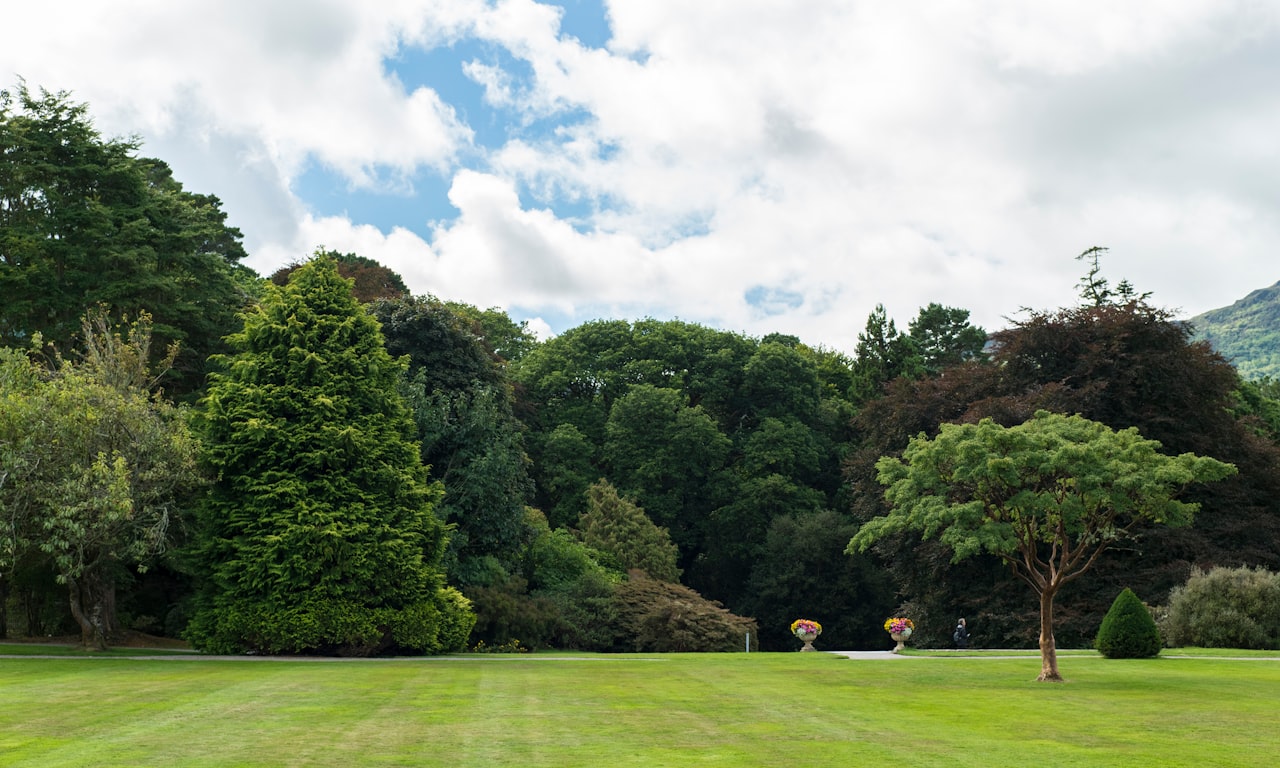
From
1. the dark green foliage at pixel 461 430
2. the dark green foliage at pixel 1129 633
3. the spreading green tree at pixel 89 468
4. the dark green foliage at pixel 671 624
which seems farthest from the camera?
the dark green foliage at pixel 671 624

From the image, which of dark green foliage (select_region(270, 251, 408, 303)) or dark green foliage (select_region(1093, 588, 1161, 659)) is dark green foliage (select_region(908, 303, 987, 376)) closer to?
dark green foliage (select_region(270, 251, 408, 303))

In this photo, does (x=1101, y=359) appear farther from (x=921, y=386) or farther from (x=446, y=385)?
(x=446, y=385)

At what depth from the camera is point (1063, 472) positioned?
2319 cm

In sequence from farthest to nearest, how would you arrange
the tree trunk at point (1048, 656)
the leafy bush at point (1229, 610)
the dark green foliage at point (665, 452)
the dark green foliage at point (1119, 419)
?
the dark green foliage at point (665, 452)
the dark green foliage at point (1119, 419)
the leafy bush at point (1229, 610)
the tree trunk at point (1048, 656)

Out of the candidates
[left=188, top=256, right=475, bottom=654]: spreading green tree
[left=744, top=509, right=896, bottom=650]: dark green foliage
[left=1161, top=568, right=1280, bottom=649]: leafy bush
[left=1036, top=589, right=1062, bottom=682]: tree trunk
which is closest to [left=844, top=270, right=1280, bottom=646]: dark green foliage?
[left=1161, top=568, right=1280, bottom=649]: leafy bush

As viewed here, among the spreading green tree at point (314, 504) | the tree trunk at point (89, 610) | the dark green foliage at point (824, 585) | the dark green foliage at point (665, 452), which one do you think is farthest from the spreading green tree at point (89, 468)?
the dark green foliage at point (824, 585)

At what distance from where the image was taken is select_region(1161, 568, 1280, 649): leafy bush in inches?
1209

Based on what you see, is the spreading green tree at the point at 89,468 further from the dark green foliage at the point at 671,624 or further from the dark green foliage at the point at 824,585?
the dark green foliage at the point at 824,585

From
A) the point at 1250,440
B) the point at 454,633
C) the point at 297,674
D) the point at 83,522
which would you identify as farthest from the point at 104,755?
the point at 1250,440

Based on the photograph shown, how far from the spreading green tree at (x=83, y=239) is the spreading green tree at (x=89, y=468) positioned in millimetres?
5650

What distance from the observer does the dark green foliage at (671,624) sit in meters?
42.2

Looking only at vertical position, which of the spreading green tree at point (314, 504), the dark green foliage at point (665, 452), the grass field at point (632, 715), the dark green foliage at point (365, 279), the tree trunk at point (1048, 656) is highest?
the dark green foliage at point (365, 279)

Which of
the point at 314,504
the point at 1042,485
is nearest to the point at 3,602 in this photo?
the point at 314,504

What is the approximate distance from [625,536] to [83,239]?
84.2 ft
